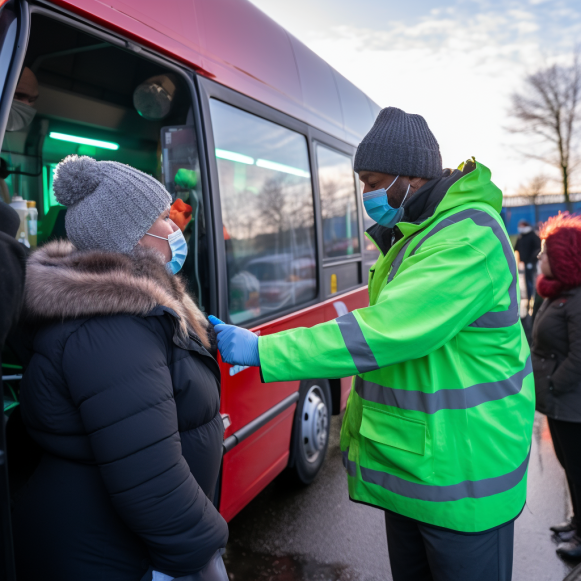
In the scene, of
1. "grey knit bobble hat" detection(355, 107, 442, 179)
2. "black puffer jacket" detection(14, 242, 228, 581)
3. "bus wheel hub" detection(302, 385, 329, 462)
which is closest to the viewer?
"black puffer jacket" detection(14, 242, 228, 581)

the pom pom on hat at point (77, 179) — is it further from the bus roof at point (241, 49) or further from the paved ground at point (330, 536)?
the paved ground at point (330, 536)

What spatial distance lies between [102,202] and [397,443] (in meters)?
1.13

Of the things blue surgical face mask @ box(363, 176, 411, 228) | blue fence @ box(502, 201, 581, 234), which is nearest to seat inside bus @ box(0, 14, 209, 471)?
blue surgical face mask @ box(363, 176, 411, 228)

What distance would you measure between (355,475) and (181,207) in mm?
1582

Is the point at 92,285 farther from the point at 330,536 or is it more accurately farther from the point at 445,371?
the point at 330,536

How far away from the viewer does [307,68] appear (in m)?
3.96

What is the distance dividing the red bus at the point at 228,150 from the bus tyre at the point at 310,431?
1 centimetres

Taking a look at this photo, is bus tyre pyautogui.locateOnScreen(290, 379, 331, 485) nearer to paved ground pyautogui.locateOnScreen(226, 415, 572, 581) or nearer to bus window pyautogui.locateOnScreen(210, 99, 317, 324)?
paved ground pyautogui.locateOnScreen(226, 415, 572, 581)

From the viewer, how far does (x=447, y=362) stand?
1.62 m

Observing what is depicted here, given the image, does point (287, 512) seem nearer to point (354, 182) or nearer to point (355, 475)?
point (355, 475)

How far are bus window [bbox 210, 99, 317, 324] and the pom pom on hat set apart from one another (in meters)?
1.35

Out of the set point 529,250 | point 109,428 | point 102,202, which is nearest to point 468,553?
point 109,428

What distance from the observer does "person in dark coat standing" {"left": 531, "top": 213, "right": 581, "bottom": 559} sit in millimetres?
2920

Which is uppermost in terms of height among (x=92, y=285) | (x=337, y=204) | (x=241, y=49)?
(x=241, y=49)
